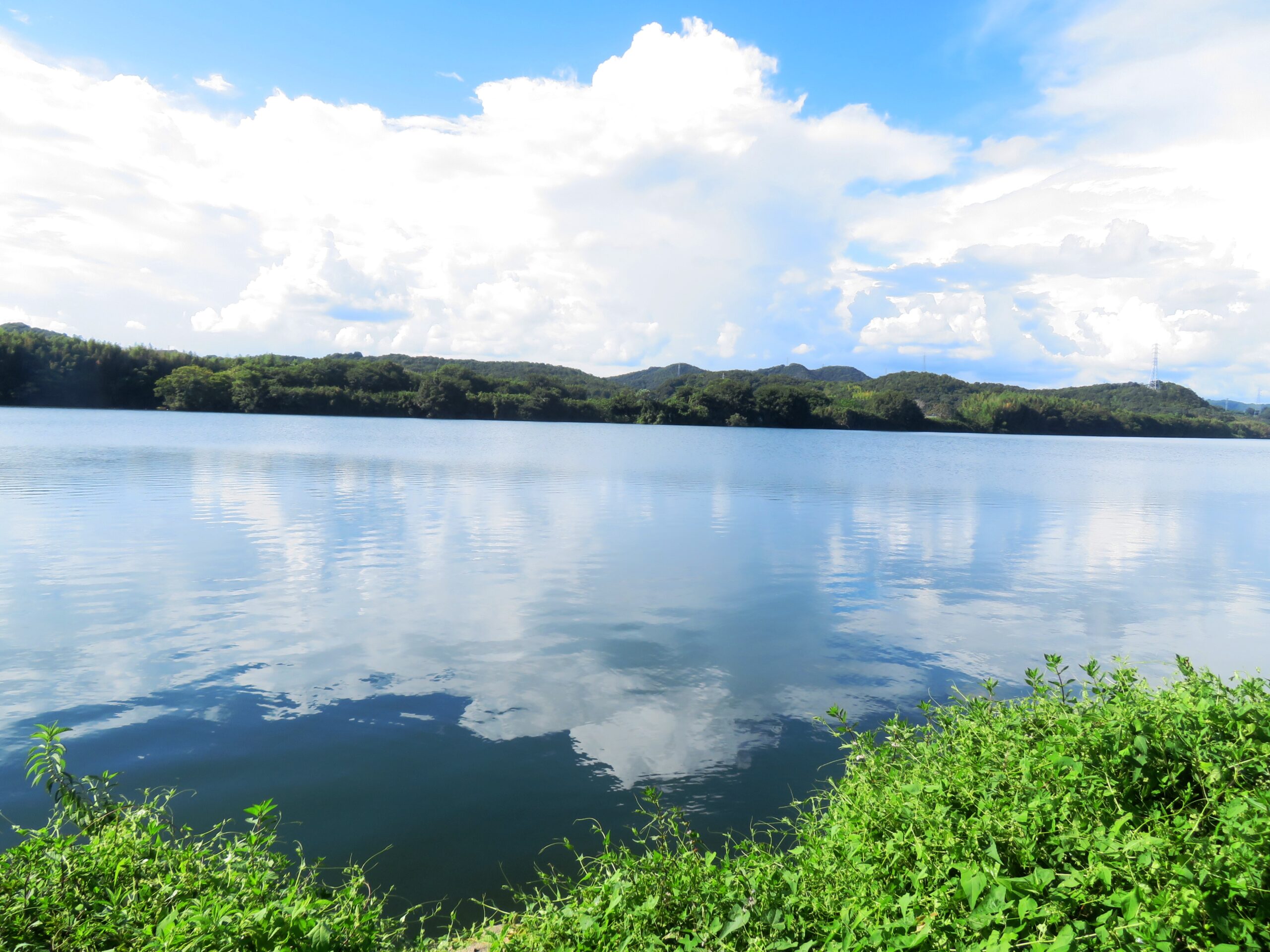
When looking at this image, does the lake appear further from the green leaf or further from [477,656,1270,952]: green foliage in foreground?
the green leaf

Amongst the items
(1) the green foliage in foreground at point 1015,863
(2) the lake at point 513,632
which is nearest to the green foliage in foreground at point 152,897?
(1) the green foliage in foreground at point 1015,863

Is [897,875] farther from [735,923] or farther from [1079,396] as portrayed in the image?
[1079,396]

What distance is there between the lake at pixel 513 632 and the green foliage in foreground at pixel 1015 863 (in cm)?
142

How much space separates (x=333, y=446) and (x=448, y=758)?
42.9 m

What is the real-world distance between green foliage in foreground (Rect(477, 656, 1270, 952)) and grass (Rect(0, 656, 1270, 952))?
13 millimetres

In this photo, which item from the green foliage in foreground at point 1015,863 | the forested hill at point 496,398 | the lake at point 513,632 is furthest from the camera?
the forested hill at point 496,398

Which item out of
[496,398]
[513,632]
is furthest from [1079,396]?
[513,632]

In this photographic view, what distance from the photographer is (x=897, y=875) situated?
400 cm

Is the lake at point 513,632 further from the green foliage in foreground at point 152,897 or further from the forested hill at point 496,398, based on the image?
the forested hill at point 496,398

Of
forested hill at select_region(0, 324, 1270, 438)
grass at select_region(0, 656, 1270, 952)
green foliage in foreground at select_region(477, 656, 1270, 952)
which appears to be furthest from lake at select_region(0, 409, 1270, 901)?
forested hill at select_region(0, 324, 1270, 438)

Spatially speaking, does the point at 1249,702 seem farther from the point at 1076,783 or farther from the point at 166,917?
the point at 166,917

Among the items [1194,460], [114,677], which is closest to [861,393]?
[1194,460]

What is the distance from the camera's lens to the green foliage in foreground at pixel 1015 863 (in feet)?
10.6

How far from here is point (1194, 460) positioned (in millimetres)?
65812
